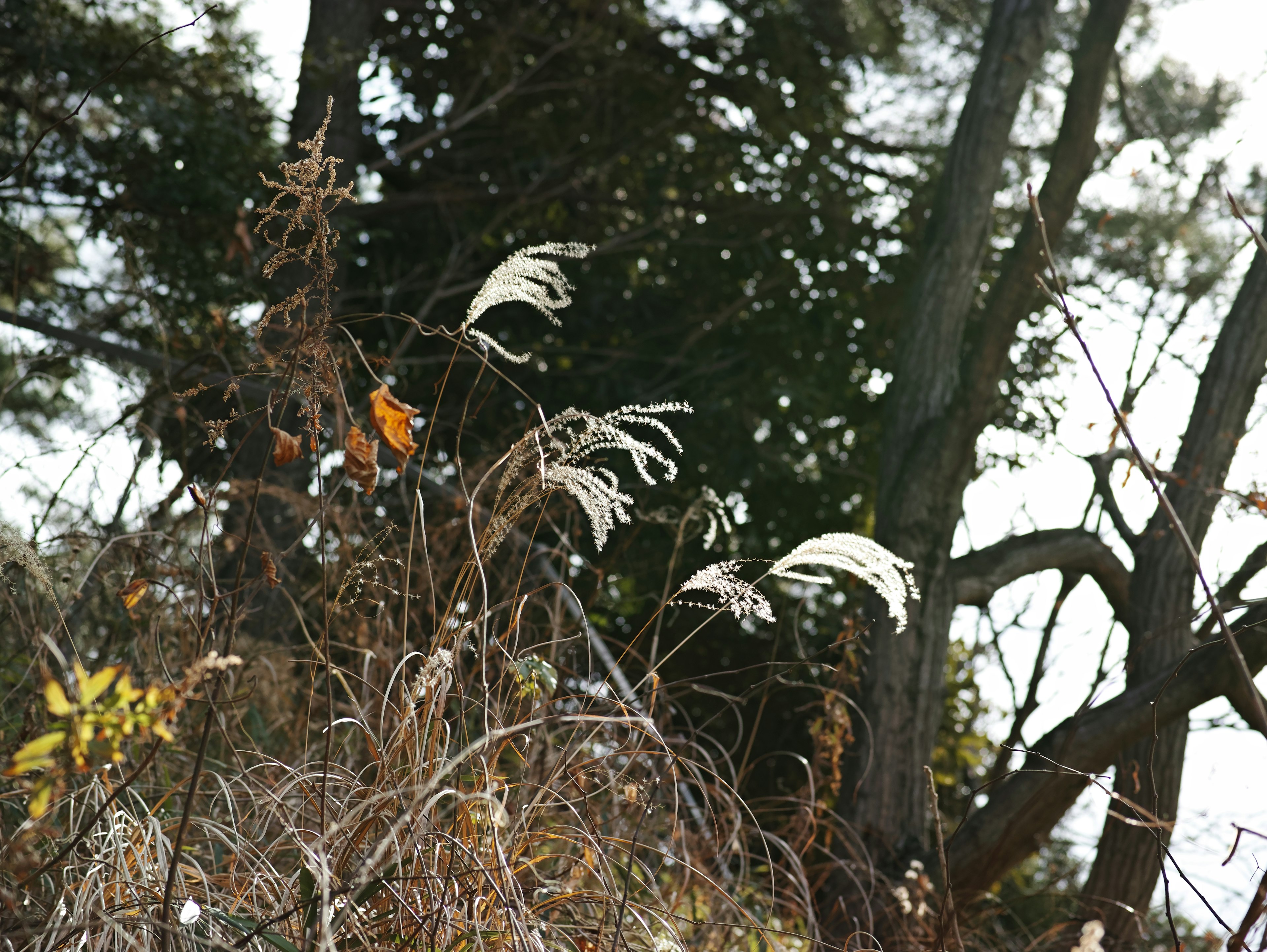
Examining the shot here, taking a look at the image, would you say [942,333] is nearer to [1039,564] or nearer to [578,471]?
[1039,564]

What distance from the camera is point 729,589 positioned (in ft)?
4.43

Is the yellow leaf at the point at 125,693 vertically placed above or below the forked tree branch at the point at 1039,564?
below

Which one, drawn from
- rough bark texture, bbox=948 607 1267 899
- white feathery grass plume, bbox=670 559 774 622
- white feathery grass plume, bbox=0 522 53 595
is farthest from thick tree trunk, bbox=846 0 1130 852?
white feathery grass plume, bbox=0 522 53 595

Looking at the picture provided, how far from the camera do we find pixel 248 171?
5133 mm

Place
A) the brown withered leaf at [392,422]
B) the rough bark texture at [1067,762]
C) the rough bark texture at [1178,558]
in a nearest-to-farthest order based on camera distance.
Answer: the brown withered leaf at [392,422]
the rough bark texture at [1067,762]
the rough bark texture at [1178,558]

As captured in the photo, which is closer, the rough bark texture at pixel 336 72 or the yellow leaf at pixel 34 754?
the yellow leaf at pixel 34 754

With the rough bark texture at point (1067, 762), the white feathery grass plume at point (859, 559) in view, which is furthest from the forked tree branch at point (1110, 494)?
the white feathery grass plume at point (859, 559)

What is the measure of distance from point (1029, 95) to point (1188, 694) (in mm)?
4575

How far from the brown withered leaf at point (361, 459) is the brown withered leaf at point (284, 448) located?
7 cm

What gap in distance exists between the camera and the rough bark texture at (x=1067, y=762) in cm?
350

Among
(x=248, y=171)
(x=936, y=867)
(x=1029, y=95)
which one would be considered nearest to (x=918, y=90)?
(x=1029, y=95)

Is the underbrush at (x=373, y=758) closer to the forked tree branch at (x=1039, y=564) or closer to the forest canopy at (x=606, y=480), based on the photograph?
the forest canopy at (x=606, y=480)

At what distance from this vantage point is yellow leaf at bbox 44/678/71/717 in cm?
69

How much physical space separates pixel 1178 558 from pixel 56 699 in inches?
180
